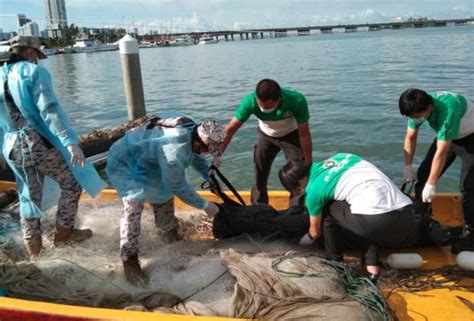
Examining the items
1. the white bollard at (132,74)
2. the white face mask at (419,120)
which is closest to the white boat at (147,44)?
the white bollard at (132,74)

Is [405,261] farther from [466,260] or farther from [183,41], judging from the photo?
[183,41]

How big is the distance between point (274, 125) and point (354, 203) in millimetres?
1956

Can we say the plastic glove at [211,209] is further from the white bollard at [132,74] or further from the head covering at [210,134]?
the white bollard at [132,74]

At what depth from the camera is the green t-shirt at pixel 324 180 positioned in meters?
3.75

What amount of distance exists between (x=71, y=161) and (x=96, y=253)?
2.97 ft

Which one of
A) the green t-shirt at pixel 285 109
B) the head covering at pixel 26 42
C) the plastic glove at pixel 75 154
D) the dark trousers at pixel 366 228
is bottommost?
the dark trousers at pixel 366 228

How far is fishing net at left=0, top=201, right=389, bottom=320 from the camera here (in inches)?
136

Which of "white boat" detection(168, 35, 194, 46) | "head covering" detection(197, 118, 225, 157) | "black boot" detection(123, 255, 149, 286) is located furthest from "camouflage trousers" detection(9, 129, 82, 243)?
"white boat" detection(168, 35, 194, 46)

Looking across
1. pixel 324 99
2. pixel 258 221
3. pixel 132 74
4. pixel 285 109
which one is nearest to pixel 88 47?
pixel 324 99

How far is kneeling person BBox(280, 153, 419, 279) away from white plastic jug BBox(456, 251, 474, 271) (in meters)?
0.62

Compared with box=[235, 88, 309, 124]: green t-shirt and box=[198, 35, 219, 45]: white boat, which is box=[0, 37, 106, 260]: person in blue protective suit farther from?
box=[198, 35, 219, 45]: white boat

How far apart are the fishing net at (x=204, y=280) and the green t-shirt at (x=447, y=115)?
1.51 meters

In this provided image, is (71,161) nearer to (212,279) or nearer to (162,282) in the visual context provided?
(162,282)

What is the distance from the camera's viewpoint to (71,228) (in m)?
4.66
